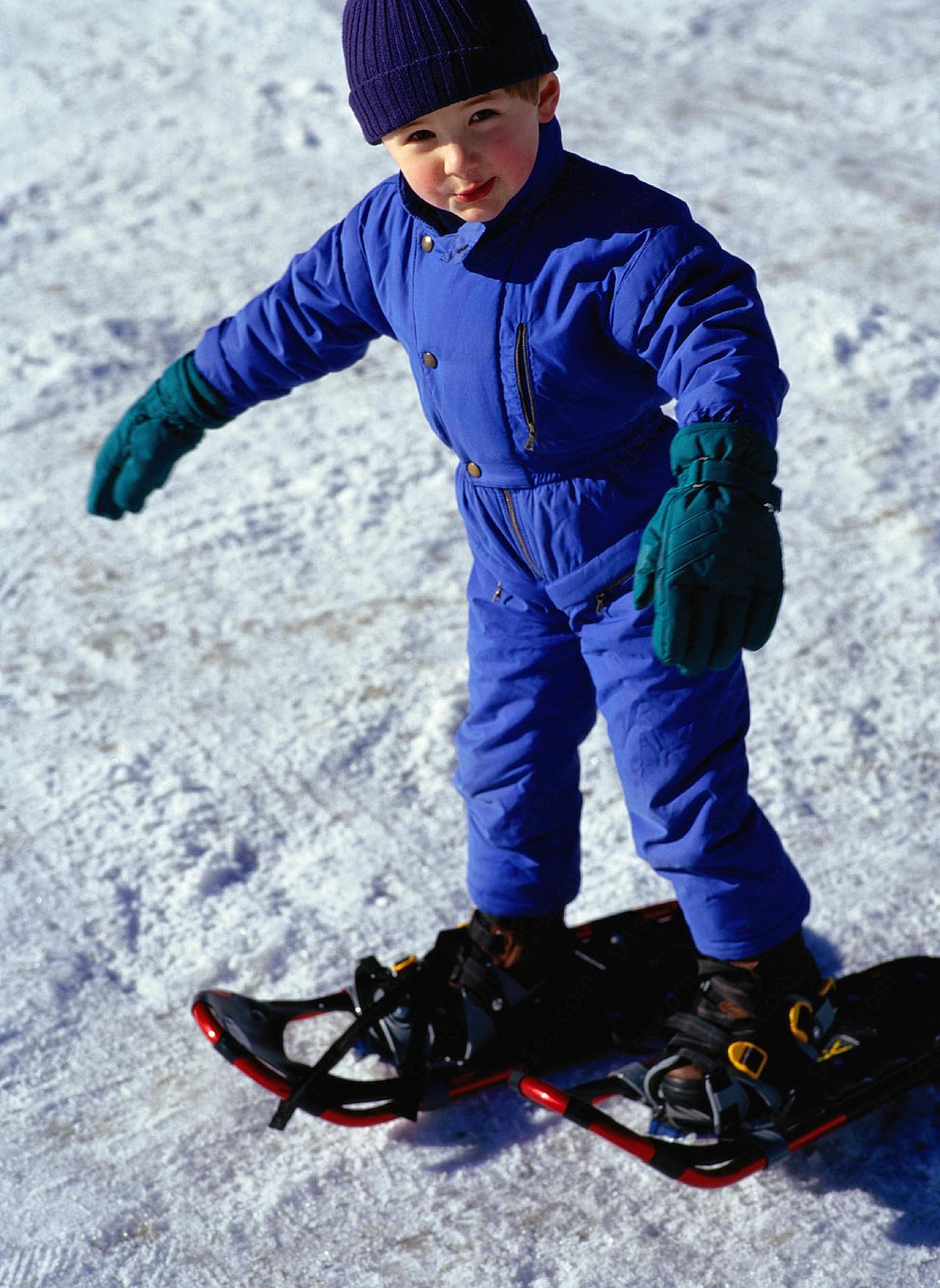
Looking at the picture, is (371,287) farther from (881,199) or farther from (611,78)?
(611,78)

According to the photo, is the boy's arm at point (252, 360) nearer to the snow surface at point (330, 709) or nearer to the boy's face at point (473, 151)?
the boy's face at point (473, 151)

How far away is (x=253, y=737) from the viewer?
126 inches

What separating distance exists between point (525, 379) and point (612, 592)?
13.9 inches

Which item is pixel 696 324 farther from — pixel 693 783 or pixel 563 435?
pixel 693 783

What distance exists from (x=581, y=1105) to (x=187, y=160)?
4869 millimetres

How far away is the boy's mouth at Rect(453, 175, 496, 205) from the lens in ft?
6.07

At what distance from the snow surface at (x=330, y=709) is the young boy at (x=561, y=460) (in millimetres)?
290

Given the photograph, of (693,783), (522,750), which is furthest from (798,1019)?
(522,750)

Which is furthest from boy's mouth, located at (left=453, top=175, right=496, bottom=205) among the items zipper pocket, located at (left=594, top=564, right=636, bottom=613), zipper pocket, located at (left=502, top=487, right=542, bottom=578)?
zipper pocket, located at (left=594, top=564, right=636, bottom=613)

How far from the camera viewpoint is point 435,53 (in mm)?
1753

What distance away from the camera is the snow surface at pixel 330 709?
85.5 inches

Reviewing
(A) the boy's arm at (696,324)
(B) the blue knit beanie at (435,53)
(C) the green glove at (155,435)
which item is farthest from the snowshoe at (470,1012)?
(B) the blue knit beanie at (435,53)

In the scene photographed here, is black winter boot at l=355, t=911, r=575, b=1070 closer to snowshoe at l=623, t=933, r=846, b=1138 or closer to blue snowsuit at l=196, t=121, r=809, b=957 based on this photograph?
blue snowsuit at l=196, t=121, r=809, b=957

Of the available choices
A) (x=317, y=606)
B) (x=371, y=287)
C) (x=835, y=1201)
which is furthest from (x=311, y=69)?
(x=835, y=1201)
